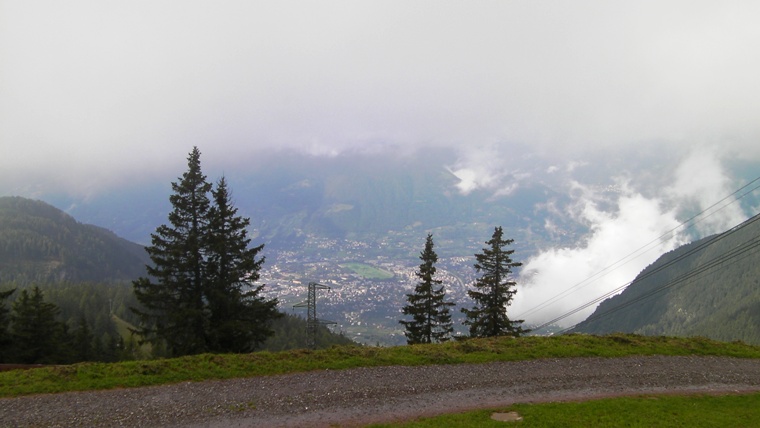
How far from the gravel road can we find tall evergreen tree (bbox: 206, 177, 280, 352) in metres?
11.3

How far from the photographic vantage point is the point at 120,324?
119312mm

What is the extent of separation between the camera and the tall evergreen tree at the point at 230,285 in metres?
26.2

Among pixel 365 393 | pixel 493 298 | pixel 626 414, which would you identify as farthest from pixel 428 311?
pixel 626 414

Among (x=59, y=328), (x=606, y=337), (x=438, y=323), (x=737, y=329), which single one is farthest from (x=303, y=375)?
(x=737, y=329)

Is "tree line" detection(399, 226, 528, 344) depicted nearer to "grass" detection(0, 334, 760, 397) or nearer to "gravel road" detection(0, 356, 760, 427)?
"grass" detection(0, 334, 760, 397)

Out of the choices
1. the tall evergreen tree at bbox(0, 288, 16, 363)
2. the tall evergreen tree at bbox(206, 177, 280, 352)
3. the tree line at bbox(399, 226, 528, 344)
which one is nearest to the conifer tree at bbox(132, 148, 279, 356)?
the tall evergreen tree at bbox(206, 177, 280, 352)

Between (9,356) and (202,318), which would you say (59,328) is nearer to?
(9,356)

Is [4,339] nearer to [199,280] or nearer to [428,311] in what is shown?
[199,280]

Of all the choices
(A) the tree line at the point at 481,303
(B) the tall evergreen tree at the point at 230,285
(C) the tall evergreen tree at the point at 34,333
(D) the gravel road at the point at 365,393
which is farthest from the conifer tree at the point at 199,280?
(C) the tall evergreen tree at the point at 34,333

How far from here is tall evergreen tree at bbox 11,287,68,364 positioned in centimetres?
4050

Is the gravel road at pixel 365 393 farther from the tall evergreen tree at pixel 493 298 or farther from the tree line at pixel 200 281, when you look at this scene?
the tall evergreen tree at pixel 493 298

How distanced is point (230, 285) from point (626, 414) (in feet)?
75.3

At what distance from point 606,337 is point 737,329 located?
22305cm

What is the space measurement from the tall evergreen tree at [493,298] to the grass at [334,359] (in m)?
9.54
